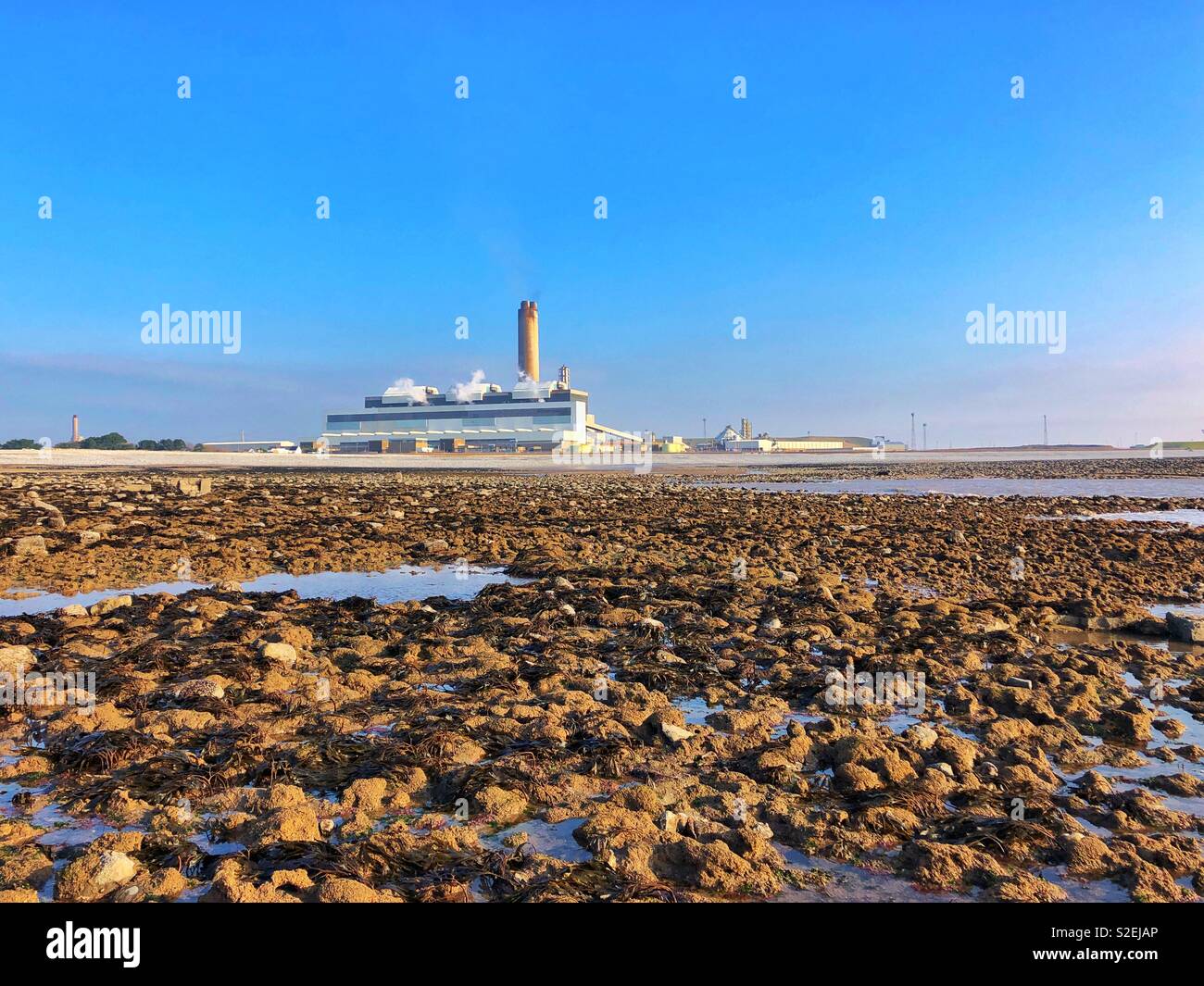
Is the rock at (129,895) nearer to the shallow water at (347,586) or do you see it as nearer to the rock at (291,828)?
the rock at (291,828)

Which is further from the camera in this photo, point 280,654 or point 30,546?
point 30,546

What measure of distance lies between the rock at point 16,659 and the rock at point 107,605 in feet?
6.92

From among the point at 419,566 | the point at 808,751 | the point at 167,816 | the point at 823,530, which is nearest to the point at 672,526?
the point at 823,530

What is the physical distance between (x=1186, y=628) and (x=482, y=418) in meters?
129

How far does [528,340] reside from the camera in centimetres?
14425

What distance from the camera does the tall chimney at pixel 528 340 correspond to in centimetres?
14262

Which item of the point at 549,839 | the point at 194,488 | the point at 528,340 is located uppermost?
the point at 528,340

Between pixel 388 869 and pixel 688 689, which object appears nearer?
pixel 388 869

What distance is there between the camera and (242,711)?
598 centimetres

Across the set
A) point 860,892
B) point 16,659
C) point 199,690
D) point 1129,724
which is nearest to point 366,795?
point 199,690

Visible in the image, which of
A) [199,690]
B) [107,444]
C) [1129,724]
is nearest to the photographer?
[1129,724]

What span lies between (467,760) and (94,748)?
2589mm

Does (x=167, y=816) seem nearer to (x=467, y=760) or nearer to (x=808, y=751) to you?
(x=467, y=760)

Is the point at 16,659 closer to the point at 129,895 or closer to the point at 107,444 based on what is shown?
the point at 129,895
